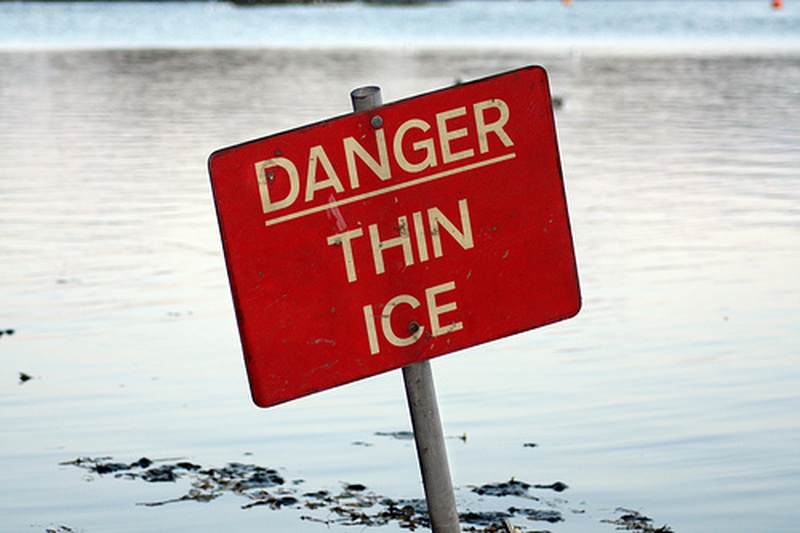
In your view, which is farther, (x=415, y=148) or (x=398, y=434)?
(x=398, y=434)

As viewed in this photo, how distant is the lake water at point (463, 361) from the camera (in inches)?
241

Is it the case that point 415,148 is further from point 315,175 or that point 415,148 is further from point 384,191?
point 315,175

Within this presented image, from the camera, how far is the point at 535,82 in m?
3.24

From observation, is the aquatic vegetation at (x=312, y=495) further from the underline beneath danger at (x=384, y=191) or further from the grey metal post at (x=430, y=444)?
the underline beneath danger at (x=384, y=191)

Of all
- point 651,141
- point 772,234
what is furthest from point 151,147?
point 772,234

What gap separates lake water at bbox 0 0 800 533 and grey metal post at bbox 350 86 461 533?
2063 millimetres

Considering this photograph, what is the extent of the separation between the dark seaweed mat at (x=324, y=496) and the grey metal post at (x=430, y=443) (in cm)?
200

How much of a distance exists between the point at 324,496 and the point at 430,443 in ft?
8.91

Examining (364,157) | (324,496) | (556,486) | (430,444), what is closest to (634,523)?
(556,486)

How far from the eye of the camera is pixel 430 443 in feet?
11.0

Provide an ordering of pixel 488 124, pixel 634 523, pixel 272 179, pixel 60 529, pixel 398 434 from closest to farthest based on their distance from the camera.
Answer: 1. pixel 272 179
2. pixel 488 124
3. pixel 60 529
4. pixel 634 523
5. pixel 398 434

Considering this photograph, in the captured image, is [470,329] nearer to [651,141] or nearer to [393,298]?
[393,298]

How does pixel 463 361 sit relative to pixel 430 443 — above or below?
above

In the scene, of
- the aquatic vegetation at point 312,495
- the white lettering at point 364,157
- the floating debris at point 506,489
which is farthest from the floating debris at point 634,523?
the white lettering at point 364,157
